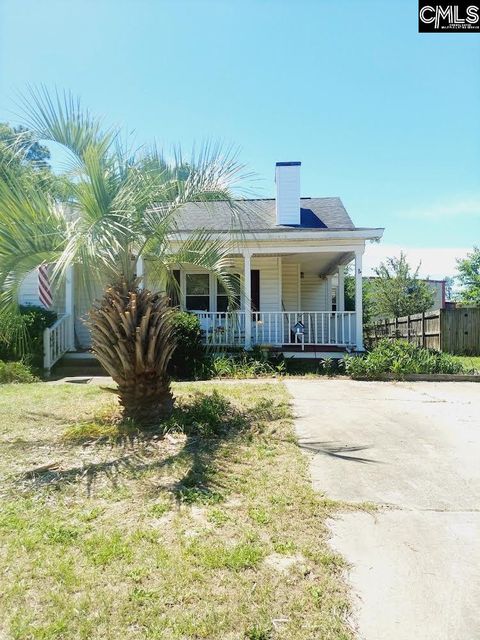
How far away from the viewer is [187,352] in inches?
399

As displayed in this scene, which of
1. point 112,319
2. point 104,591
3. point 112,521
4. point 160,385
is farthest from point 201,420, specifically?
point 104,591

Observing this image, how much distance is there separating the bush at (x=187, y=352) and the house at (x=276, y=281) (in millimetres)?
457

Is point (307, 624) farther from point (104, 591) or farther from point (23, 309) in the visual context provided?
point (23, 309)

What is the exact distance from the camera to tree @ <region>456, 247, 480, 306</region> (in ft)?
75.9

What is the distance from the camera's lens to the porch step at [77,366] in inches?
425

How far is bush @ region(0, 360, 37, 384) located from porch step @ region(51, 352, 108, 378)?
0.91 meters

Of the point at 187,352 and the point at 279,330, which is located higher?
the point at 279,330

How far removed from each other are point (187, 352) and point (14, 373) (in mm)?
3750

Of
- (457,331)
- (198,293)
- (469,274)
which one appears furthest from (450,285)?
(198,293)

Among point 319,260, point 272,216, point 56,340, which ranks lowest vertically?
point 56,340

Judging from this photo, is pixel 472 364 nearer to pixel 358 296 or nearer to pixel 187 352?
pixel 358 296

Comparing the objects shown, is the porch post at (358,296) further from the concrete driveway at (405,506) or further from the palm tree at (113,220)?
the palm tree at (113,220)

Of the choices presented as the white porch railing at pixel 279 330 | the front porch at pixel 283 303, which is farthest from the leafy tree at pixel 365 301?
the white porch railing at pixel 279 330

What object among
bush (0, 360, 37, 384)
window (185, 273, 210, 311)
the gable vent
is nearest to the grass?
bush (0, 360, 37, 384)
